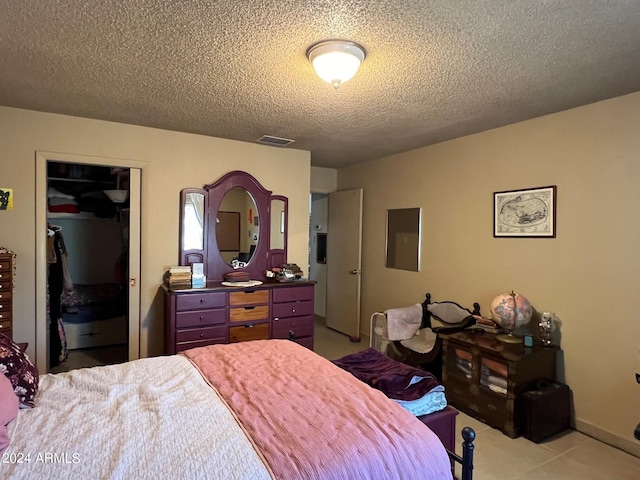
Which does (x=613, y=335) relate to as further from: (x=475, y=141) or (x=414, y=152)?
(x=414, y=152)

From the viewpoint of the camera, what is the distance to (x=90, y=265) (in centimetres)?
489

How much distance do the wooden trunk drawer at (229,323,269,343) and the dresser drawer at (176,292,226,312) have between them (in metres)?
0.29

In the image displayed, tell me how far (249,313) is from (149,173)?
167 centimetres

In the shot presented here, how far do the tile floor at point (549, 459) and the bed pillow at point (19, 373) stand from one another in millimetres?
2361

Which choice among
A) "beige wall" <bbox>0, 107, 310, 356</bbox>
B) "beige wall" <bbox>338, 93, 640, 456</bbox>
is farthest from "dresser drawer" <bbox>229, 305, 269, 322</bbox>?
"beige wall" <bbox>338, 93, 640, 456</bbox>

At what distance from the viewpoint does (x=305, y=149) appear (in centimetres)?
442

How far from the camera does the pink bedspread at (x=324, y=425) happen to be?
129cm

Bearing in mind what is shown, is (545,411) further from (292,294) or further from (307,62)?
(307,62)

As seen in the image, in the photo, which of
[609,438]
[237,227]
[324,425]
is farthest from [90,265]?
[609,438]

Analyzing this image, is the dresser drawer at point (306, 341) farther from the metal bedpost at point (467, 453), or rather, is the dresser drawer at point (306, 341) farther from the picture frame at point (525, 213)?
the metal bedpost at point (467, 453)

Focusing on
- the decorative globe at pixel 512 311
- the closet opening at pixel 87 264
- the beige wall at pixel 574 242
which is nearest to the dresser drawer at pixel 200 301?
the closet opening at pixel 87 264

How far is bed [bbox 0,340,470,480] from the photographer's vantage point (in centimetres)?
123

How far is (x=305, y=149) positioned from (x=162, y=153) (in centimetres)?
157

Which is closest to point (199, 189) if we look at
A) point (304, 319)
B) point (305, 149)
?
point (305, 149)
